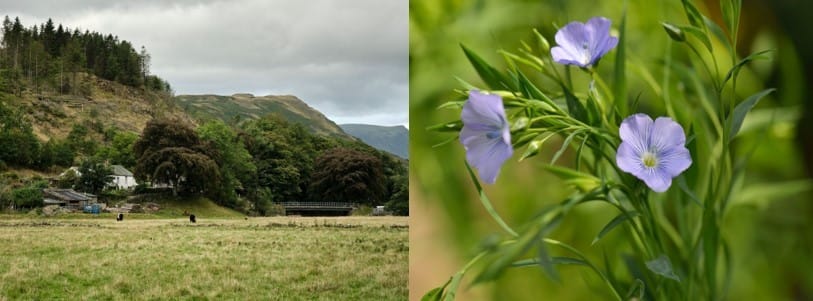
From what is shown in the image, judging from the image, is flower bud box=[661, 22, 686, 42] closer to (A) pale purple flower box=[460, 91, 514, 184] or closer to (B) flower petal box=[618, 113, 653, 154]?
(B) flower petal box=[618, 113, 653, 154]

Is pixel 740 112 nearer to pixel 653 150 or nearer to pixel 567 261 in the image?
pixel 653 150

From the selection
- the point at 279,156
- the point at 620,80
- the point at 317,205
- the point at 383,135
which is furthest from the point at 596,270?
the point at 383,135

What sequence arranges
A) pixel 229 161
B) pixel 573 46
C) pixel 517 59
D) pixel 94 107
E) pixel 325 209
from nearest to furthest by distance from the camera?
pixel 573 46
pixel 517 59
pixel 94 107
pixel 229 161
pixel 325 209

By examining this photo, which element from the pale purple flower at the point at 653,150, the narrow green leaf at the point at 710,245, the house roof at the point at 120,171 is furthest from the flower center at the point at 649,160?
the house roof at the point at 120,171

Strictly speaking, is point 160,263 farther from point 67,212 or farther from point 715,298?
point 715,298

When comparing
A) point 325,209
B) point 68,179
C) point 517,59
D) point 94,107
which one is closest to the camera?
point 517,59

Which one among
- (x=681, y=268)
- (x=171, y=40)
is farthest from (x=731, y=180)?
(x=171, y=40)

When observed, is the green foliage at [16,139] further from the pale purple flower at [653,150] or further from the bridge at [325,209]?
the pale purple flower at [653,150]

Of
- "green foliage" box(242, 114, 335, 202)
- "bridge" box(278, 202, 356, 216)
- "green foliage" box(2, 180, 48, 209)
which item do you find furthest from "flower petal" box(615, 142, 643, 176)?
"bridge" box(278, 202, 356, 216)
